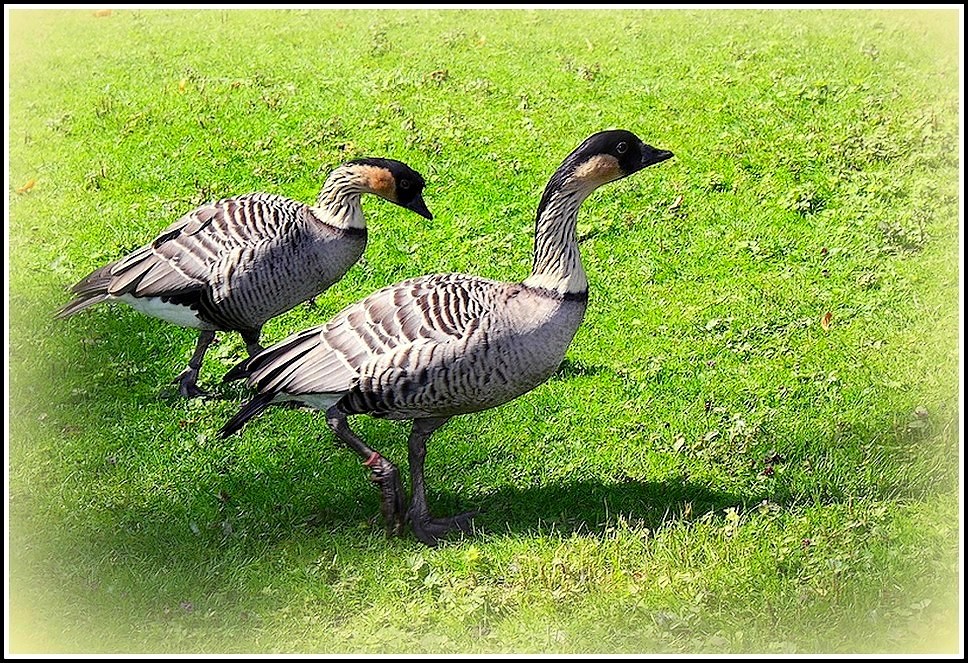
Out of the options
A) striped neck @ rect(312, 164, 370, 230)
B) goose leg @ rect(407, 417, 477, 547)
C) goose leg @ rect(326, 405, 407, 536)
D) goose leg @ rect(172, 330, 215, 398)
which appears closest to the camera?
goose leg @ rect(326, 405, 407, 536)

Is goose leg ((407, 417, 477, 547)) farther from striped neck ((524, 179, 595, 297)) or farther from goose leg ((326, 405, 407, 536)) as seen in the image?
striped neck ((524, 179, 595, 297))

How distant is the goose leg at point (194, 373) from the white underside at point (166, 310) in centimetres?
25

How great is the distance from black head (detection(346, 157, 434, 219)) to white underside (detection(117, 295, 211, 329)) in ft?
4.70

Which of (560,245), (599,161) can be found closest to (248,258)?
(560,245)

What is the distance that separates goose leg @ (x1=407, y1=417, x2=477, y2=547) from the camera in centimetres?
607

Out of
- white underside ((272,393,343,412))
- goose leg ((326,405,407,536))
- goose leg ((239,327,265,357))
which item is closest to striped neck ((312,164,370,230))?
goose leg ((239,327,265,357))

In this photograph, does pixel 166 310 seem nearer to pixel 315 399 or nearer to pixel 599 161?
pixel 315 399

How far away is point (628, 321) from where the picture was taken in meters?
7.98

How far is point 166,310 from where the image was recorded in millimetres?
7203

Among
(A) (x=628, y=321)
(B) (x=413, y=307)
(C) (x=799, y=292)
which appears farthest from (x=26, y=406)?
(C) (x=799, y=292)

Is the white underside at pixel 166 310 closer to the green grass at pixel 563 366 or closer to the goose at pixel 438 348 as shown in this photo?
the green grass at pixel 563 366

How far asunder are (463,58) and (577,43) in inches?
52.6

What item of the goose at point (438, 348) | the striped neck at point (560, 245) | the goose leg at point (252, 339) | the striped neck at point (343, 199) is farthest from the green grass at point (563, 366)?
the striped neck at point (560, 245)

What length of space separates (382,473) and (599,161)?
80.5 inches
